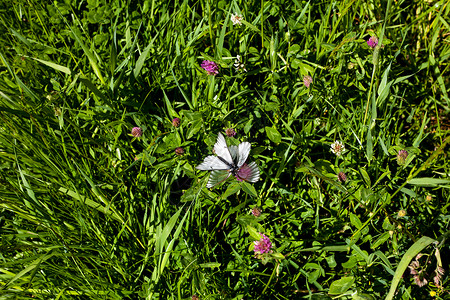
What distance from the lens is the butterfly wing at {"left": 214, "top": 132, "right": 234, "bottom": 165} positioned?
1645mm

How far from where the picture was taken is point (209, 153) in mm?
1868

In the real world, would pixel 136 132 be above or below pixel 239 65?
below

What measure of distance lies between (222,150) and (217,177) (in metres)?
0.13

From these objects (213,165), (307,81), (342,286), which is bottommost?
(342,286)

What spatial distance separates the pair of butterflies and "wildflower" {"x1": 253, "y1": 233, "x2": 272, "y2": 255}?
Answer: 0.26 m

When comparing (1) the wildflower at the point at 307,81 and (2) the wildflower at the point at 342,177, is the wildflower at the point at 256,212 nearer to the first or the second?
(2) the wildflower at the point at 342,177

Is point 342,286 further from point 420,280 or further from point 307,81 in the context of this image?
point 307,81

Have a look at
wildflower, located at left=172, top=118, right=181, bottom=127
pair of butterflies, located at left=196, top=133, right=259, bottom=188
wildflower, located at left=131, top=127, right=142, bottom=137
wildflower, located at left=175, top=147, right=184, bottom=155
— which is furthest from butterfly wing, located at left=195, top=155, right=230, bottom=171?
wildflower, located at left=131, top=127, right=142, bottom=137

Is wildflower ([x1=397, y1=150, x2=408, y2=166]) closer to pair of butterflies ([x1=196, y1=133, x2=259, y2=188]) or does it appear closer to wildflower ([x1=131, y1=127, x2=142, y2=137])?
pair of butterflies ([x1=196, y1=133, x2=259, y2=188])

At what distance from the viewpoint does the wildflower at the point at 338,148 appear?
183 centimetres

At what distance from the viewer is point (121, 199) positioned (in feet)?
6.26

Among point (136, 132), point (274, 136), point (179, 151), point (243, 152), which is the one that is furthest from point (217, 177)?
point (136, 132)

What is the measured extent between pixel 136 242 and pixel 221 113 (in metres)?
0.80

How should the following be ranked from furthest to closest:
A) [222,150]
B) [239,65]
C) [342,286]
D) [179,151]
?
[239,65] < [179,151] < [222,150] < [342,286]
